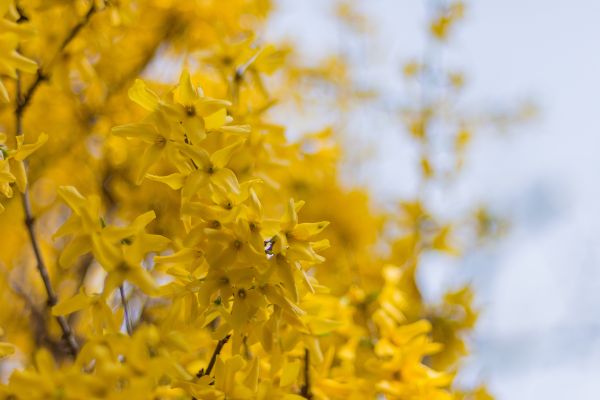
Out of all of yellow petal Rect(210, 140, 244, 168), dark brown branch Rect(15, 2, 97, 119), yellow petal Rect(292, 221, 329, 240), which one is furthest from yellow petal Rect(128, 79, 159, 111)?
dark brown branch Rect(15, 2, 97, 119)

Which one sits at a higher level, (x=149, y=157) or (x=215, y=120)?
(x=215, y=120)

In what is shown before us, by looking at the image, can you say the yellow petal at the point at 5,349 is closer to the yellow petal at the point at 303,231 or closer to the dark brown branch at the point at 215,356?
the dark brown branch at the point at 215,356

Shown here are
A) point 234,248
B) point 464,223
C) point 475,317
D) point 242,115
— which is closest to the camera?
point 234,248

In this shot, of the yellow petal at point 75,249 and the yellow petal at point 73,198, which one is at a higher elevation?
the yellow petal at point 73,198

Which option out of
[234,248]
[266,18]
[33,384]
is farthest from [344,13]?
[33,384]

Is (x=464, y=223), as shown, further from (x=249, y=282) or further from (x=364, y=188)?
(x=249, y=282)

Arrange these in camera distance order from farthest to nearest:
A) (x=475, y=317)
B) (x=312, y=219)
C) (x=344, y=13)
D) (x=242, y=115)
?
(x=344, y=13) → (x=312, y=219) → (x=475, y=317) → (x=242, y=115)

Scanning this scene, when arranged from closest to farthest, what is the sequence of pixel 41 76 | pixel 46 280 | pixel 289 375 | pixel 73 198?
1. pixel 73 198
2. pixel 289 375
3. pixel 46 280
4. pixel 41 76

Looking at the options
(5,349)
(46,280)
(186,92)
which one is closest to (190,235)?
(186,92)

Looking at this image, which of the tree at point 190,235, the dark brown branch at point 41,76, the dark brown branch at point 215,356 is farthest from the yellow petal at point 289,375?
the dark brown branch at point 41,76

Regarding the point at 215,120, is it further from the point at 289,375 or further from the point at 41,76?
the point at 41,76

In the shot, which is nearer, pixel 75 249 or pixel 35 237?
pixel 75 249
